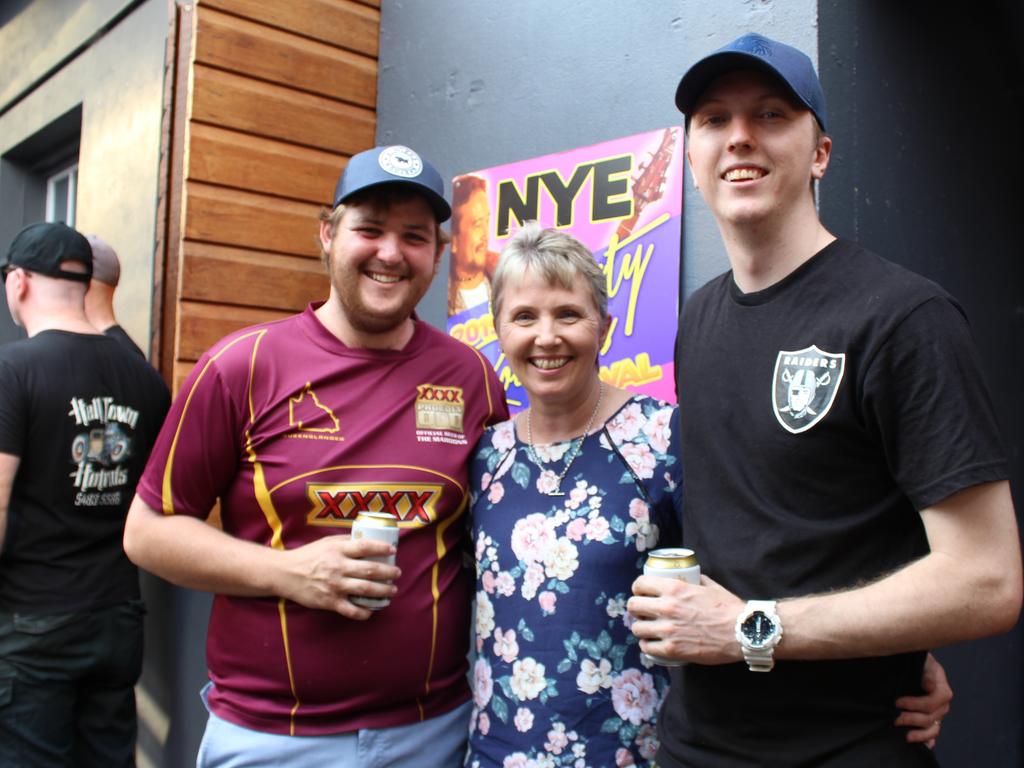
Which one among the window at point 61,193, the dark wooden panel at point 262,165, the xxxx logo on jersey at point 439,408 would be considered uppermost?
the window at point 61,193

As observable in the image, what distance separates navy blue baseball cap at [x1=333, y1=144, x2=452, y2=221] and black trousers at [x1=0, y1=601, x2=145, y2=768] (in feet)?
6.94

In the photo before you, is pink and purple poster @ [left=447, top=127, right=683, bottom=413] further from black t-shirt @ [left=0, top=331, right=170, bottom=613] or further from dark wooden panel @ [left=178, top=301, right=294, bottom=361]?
black t-shirt @ [left=0, top=331, right=170, bottom=613]

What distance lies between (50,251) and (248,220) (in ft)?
2.53

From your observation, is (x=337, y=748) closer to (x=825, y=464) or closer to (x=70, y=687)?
(x=825, y=464)

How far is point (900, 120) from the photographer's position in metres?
2.52

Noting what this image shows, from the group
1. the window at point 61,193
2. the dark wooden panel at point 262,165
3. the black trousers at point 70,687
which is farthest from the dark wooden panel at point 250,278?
the window at point 61,193

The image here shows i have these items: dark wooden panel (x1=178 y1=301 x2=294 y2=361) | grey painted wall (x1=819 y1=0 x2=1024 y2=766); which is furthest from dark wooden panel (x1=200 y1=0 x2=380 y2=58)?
grey painted wall (x1=819 y1=0 x2=1024 y2=766)

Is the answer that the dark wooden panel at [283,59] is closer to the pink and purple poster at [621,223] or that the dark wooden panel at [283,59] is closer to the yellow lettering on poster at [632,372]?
the pink and purple poster at [621,223]

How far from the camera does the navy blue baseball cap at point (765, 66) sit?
1.55 m

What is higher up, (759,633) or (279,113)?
(279,113)

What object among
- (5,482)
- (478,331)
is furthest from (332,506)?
(5,482)

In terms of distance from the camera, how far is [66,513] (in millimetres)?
3320

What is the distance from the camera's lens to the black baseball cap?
11.3 feet

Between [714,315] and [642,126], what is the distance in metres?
1.25
